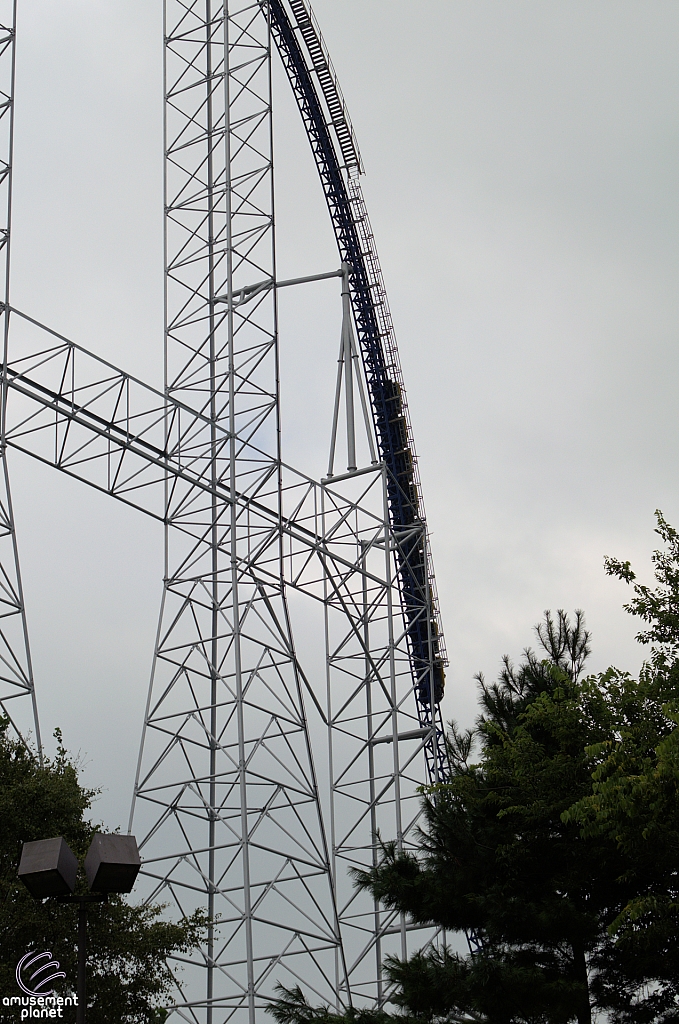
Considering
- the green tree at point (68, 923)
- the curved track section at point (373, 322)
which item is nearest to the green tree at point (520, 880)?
the green tree at point (68, 923)

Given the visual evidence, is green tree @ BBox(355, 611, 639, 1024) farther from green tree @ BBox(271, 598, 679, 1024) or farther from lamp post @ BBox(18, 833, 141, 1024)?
lamp post @ BBox(18, 833, 141, 1024)

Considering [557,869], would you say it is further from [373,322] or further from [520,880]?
[373,322]

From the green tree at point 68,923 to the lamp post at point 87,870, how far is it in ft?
13.4

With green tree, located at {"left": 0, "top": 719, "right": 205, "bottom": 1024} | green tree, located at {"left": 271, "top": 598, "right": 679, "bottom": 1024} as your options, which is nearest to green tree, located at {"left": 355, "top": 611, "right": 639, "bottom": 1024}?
green tree, located at {"left": 271, "top": 598, "right": 679, "bottom": 1024}

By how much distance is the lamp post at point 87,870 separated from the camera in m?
9.09

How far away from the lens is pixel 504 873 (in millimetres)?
12477

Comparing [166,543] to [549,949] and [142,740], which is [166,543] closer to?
[142,740]

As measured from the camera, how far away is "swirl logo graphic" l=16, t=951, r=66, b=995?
12.9 meters

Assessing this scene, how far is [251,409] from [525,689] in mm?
8543

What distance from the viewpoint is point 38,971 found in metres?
13.0

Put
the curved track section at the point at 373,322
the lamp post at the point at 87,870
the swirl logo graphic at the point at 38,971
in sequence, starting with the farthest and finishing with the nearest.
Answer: the curved track section at the point at 373,322
the swirl logo graphic at the point at 38,971
the lamp post at the point at 87,870

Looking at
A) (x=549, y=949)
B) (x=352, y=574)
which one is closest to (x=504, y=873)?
(x=549, y=949)

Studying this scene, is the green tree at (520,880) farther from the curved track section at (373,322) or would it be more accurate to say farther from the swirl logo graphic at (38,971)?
the curved track section at (373,322)

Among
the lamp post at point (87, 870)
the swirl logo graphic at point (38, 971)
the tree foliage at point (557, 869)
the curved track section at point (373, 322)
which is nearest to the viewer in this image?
the lamp post at point (87, 870)
